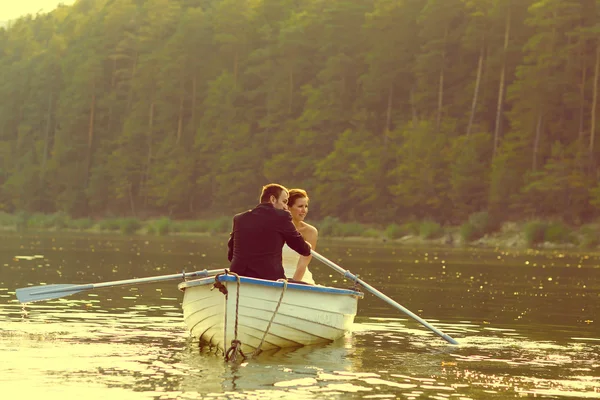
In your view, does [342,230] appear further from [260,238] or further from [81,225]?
[260,238]

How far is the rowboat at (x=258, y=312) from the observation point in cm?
1448

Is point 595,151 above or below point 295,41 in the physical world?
below

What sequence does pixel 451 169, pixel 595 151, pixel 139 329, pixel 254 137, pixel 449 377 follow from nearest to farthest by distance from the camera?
pixel 449 377
pixel 139 329
pixel 595 151
pixel 451 169
pixel 254 137

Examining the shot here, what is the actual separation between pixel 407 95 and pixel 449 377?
7360 centimetres

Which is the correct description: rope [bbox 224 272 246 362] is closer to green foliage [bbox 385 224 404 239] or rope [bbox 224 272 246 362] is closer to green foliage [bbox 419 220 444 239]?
green foliage [bbox 419 220 444 239]

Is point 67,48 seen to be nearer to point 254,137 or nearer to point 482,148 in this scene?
point 254,137

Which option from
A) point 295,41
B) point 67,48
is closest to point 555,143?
point 295,41

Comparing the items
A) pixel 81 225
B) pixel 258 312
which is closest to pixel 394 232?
pixel 81 225

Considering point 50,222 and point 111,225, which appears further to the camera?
point 50,222

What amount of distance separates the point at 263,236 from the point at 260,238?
45mm

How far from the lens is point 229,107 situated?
9394 cm

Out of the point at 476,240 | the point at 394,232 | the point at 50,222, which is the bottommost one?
the point at 50,222

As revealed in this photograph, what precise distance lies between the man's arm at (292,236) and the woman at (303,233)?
50.7 inches

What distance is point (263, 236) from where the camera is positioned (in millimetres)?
14922
